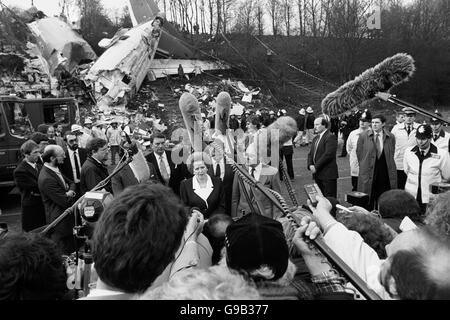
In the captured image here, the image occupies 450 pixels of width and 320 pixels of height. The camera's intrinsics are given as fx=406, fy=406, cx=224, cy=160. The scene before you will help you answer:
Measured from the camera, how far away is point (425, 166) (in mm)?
5246

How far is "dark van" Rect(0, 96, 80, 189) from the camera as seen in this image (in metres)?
9.07

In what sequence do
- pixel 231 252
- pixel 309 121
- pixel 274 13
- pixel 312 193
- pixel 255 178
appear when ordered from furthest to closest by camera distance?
pixel 274 13
pixel 309 121
pixel 255 178
pixel 312 193
pixel 231 252

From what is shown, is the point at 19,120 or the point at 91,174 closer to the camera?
the point at 91,174

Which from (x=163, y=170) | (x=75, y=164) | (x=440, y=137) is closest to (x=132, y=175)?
(x=163, y=170)

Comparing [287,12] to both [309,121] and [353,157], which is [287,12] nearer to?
[309,121]

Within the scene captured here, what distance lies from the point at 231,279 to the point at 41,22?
107 feet

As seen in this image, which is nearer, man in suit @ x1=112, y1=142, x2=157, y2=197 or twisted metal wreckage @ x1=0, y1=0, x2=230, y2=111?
man in suit @ x1=112, y1=142, x2=157, y2=197

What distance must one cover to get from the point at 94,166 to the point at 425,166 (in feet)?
13.9

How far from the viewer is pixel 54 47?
27.4 metres

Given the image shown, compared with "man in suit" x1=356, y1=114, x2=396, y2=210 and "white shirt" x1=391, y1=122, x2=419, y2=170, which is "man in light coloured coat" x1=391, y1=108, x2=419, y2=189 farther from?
"man in suit" x1=356, y1=114, x2=396, y2=210

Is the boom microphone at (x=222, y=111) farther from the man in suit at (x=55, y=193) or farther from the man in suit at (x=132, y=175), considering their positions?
the man in suit at (x=55, y=193)

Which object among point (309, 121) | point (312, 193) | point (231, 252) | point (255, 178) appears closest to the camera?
point (231, 252)

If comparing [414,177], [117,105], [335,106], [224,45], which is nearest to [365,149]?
[414,177]

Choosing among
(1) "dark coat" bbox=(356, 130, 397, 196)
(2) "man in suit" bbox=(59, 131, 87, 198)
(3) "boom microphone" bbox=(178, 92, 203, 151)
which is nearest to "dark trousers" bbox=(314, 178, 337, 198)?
(1) "dark coat" bbox=(356, 130, 397, 196)
